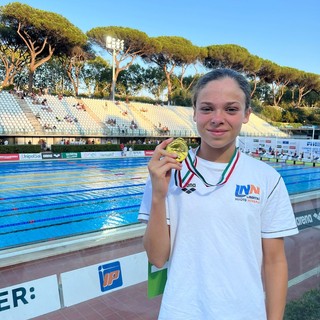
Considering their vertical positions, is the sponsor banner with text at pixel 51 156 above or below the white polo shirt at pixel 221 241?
below

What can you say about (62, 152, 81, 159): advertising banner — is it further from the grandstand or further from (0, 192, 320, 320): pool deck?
(0, 192, 320, 320): pool deck

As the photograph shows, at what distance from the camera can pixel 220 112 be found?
1301 millimetres

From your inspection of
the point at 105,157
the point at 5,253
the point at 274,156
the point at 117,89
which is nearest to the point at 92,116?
the point at 105,157

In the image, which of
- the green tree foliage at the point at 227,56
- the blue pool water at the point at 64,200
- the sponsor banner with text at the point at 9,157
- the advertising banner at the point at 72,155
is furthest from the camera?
the green tree foliage at the point at 227,56

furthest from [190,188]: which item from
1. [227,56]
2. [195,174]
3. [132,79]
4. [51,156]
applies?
[132,79]

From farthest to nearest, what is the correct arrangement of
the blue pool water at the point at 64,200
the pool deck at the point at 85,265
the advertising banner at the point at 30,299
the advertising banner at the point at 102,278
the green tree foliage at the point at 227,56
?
the green tree foliage at the point at 227,56 < the blue pool water at the point at 64,200 < the pool deck at the point at 85,265 < the advertising banner at the point at 102,278 < the advertising banner at the point at 30,299

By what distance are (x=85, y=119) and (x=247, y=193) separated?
2881 centimetres

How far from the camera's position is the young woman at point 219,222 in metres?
1.26

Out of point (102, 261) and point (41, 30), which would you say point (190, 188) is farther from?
point (41, 30)

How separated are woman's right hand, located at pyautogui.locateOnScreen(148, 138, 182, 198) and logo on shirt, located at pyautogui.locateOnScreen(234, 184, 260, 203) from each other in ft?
0.91

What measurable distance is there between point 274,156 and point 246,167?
951 inches

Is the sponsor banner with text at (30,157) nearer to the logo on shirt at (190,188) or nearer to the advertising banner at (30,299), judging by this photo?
the advertising banner at (30,299)

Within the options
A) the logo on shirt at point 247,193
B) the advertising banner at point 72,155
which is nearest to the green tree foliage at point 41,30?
the advertising banner at point 72,155

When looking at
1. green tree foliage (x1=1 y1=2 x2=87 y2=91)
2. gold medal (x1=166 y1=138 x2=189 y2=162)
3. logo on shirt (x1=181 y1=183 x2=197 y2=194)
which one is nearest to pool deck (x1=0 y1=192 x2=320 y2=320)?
logo on shirt (x1=181 y1=183 x2=197 y2=194)
